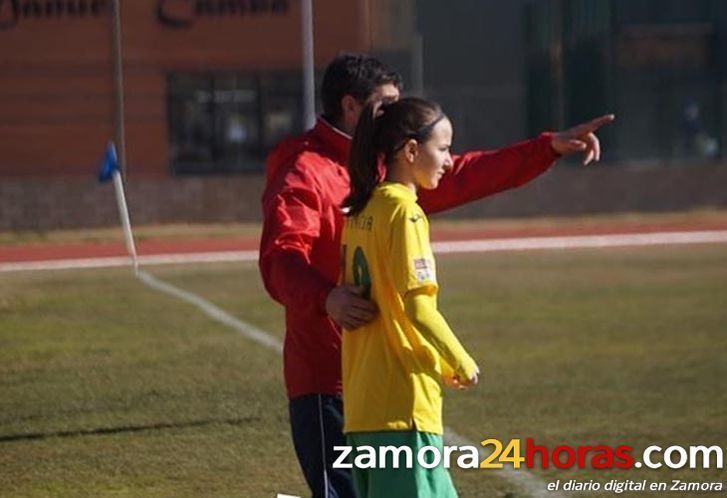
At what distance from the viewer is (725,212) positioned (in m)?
33.7

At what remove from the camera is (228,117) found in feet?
109

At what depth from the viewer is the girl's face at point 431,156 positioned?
4957mm

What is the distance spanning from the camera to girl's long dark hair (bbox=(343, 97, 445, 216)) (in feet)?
16.2

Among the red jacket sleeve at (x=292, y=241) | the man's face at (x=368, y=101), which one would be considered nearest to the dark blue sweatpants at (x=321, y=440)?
the red jacket sleeve at (x=292, y=241)

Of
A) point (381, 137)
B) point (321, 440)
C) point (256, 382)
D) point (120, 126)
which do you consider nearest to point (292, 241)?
point (381, 137)

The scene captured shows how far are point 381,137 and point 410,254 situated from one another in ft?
1.36

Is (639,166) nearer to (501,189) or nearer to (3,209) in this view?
(3,209)

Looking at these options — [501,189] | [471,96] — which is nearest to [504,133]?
[471,96]

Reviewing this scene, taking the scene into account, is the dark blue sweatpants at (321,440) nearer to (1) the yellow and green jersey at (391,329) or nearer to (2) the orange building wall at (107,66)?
(1) the yellow and green jersey at (391,329)

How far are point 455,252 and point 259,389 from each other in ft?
46.2

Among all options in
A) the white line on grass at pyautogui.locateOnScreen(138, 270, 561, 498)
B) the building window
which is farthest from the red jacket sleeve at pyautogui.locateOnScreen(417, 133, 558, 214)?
the building window

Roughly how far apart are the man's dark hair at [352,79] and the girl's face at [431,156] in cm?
50

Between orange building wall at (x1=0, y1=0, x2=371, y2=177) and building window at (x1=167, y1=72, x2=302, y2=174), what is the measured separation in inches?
14.8

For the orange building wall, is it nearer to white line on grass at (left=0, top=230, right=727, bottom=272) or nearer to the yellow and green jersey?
white line on grass at (left=0, top=230, right=727, bottom=272)
